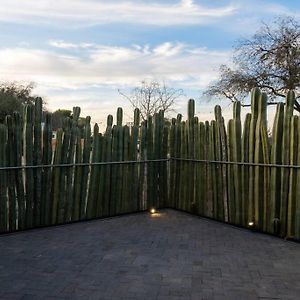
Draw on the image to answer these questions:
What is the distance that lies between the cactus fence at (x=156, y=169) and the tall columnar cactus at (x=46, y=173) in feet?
0.06

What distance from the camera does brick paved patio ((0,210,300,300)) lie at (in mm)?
4250

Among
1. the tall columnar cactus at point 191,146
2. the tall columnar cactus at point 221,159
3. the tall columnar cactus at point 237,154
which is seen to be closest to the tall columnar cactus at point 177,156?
the tall columnar cactus at point 191,146

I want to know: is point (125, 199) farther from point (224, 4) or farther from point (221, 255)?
point (224, 4)

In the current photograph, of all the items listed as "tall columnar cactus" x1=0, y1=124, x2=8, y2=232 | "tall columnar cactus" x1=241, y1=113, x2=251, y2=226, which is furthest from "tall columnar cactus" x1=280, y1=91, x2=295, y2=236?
"tall columnar cactus" x1=0, y1=124, x2=8, y2=232

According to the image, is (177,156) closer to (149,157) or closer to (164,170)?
(164,170)

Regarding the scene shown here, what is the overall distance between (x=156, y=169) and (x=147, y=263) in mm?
3640

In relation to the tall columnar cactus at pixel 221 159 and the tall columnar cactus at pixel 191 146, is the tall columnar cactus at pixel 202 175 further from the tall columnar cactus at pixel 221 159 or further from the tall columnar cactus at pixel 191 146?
the tall columnar cactus at pixel 221 159

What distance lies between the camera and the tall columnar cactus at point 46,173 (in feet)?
22.4

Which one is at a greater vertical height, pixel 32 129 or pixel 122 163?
pixel 32 129

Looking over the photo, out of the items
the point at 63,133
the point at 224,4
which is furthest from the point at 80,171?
the point at 224,4

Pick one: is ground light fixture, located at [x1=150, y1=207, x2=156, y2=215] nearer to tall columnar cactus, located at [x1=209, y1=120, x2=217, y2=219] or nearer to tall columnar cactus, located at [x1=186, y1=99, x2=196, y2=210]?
tall columnar cactus, located at [x1=186, y1=99, x2=196, y2=210]

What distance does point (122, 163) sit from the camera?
25.9 ft

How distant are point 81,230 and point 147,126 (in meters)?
2.73

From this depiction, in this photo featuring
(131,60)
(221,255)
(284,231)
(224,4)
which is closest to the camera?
(221,255)
